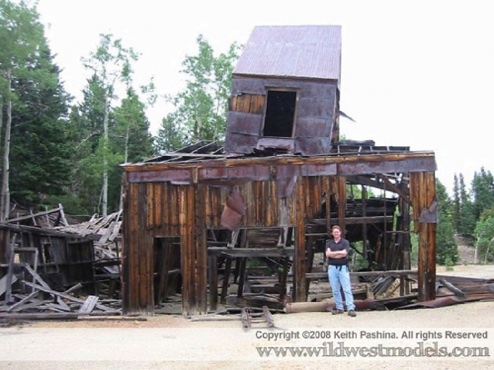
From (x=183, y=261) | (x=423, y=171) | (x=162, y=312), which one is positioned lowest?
(x=162, y=312)

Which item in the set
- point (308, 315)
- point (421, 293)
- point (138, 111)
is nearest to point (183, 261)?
point (308, 315)

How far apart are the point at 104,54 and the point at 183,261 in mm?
33917

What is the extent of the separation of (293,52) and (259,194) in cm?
686

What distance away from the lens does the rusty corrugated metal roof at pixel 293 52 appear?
1858cm

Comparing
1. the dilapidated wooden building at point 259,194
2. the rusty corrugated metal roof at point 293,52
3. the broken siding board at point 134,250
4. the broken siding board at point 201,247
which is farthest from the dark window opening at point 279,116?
the broken siding board at point 134,250

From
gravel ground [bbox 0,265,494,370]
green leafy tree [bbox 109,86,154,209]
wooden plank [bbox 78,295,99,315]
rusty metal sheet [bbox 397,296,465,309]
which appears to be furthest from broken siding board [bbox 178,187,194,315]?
green leafy tree [bbox 109,86,154,209]

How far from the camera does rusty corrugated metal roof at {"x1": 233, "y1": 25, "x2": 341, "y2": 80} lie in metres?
18.6

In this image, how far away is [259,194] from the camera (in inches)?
619

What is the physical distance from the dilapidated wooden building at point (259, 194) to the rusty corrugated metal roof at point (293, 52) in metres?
0.10

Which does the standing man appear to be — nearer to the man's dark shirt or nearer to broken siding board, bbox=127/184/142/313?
the man's dark shirt

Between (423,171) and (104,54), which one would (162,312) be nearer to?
(423,171)

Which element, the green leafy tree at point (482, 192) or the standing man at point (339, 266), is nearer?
the standing man at point (339, 266)

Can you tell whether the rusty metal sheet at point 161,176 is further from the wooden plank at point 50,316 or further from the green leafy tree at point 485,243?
the green leafy tree at point 485,243

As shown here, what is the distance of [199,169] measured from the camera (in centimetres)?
1600
